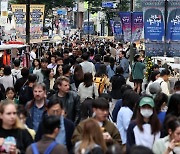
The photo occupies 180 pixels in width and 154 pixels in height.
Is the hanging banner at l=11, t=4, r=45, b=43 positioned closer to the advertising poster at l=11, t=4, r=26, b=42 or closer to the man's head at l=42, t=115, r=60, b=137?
the advertising poster at l=11, t=4, r=26, b=42

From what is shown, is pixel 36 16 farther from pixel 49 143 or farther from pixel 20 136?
pixel 49 143

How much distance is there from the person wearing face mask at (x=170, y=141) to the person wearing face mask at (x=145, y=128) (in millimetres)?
516

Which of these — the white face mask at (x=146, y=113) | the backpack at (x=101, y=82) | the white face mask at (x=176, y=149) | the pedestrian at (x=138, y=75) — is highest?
the white face mask at (x=146, y=113)

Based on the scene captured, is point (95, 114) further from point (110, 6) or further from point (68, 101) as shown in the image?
point (110, 6)

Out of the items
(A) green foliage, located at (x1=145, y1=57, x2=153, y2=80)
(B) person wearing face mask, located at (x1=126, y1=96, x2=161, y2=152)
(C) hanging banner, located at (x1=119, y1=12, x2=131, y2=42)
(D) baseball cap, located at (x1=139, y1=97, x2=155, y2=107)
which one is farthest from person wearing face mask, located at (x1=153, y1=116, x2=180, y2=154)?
(C) hanging banner, located at (x1=119, y1=12, x2=131, y2=42)

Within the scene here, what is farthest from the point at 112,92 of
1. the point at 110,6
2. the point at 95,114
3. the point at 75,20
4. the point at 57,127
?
the point at 75,20

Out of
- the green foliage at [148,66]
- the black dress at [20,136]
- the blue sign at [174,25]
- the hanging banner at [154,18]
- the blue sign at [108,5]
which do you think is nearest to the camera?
the black dress at [20,136]

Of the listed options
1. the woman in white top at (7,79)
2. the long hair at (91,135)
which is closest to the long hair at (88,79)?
the woman in white top at (7,79)

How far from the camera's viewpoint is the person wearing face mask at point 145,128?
8.24 metres

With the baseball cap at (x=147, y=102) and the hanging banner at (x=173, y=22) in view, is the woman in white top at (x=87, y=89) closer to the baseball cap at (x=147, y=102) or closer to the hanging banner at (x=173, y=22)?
the baseball cap at (x=147, y=102)

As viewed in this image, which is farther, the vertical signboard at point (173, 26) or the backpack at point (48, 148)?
the vertical signboard at point (173, 26)

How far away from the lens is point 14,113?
7805 millimetres

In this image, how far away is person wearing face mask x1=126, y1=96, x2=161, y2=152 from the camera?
824 centimetres

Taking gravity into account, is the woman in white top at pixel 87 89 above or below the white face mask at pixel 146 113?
below
